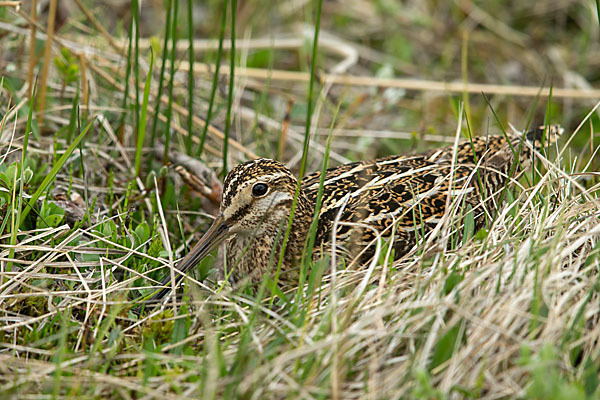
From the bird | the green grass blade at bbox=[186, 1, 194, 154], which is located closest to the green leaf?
the bird

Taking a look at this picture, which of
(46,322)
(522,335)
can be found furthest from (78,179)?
(522,335)

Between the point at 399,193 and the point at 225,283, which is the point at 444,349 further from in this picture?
the point at 399,193

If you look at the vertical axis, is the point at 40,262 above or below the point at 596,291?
below

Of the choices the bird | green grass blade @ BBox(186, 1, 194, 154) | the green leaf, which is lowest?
the green leaf

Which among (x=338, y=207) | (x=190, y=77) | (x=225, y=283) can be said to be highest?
(x=190, y=77)

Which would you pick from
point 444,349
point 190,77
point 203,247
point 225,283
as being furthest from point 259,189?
point 444,349

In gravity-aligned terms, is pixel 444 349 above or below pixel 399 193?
below

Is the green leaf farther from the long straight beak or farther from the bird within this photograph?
the long straight beak

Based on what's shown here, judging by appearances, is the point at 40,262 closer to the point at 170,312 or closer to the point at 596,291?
the point at 170,312
